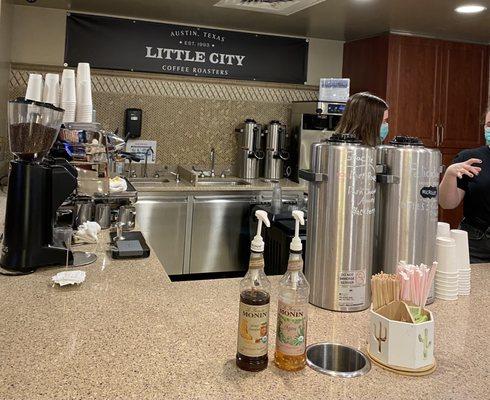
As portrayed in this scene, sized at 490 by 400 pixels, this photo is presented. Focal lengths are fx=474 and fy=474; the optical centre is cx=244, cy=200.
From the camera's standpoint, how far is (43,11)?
4113 millimetres

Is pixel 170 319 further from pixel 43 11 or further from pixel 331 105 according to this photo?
pixel 43 11

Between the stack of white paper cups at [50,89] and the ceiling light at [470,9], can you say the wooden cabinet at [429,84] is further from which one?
the stack of white paper cups at [50,89]

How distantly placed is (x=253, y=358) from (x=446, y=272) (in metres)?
0.75

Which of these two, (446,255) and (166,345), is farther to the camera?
(446,255)

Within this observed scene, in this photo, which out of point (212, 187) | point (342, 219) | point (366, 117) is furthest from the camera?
point (212, 187)

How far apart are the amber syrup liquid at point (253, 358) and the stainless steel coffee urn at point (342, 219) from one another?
12.9 inches

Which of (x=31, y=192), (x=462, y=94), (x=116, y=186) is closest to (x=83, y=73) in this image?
(x=116, y=186)

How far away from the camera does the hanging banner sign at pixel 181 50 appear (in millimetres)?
4219

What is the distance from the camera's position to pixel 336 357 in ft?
3.43

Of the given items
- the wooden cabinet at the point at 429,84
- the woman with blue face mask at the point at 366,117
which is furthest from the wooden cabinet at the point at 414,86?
the woman with blue face mask at the point at 366,117

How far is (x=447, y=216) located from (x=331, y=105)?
1.64 metres

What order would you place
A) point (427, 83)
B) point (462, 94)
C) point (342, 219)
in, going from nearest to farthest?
point (342, 219), point (427, 83), point (462, 94)

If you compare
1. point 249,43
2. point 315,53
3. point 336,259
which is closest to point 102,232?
point 336,259

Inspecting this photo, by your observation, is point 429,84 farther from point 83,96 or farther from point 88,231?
point 88,231
